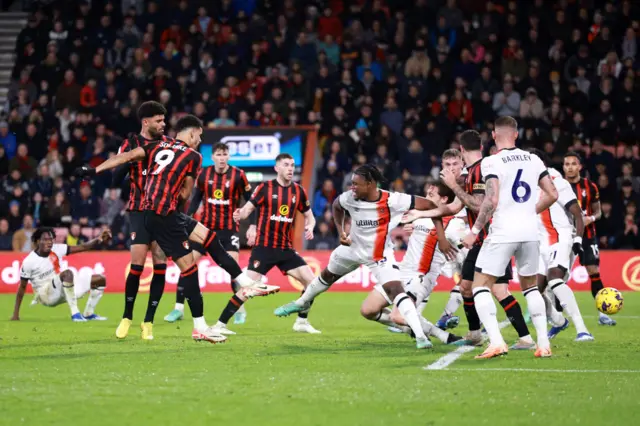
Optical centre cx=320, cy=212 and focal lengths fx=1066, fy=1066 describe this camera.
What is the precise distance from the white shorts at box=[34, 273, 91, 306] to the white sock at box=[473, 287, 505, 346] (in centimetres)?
675

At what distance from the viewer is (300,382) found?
784 cm

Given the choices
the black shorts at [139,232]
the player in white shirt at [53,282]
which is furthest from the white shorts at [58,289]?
the black shorts at [139,232]

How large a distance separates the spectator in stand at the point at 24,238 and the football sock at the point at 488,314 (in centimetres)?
1344

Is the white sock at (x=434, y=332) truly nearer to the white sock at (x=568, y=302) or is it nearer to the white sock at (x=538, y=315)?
the white sock at (x=538, y=315)

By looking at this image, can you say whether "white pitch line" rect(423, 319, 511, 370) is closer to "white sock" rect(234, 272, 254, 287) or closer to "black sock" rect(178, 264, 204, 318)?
"white sock" rect(234, 272, 254, 287)

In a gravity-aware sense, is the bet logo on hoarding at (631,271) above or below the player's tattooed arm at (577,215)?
below

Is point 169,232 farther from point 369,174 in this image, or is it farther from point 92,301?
point 92,301

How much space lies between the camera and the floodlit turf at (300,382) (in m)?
6.52

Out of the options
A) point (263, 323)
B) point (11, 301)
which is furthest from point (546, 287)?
point (11, 301)

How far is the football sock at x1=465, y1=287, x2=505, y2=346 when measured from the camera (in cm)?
927

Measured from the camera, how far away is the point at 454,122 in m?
23.7

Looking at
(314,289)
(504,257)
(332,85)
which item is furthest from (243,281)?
(332,85)

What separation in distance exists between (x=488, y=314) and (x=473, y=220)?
1351mm

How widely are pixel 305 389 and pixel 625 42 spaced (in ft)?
62.5
